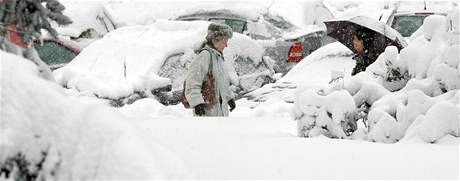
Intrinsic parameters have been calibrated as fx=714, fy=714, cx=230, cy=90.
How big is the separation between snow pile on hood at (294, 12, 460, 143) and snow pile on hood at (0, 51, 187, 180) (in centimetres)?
235

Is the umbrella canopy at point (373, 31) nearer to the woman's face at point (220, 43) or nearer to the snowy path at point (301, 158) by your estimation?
the woman's face at point (220, 43)

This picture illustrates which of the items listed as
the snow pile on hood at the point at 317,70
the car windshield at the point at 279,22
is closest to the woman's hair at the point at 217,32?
the snow pile on hood at the point at 317,70

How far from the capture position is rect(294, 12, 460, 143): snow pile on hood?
3.89 metres

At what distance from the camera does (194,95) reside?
18.4ft

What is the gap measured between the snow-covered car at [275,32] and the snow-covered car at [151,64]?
254 centimetres

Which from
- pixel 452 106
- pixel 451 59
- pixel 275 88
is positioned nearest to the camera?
pixel 452 106

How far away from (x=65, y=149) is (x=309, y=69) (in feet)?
25.0

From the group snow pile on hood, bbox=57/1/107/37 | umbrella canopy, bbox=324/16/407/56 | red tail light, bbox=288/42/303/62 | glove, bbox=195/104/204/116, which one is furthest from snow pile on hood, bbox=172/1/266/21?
glove, bbox=195/104/204/116

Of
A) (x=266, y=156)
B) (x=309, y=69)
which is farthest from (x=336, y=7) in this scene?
(x=266, y=156)

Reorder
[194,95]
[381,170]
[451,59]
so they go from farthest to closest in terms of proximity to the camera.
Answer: [194,95], [451,59], [381,170]

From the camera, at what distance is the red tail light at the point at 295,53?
12492 millimetres

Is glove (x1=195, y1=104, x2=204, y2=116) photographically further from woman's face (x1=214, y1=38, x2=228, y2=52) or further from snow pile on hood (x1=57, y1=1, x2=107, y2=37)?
snow pile on hood (x1=57, y1=1, x2=107, y2=37)

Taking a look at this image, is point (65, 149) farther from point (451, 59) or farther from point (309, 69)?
point (309, 69)

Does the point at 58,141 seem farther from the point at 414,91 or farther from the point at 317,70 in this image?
the point at 317,70
